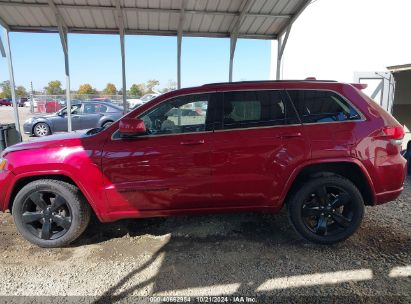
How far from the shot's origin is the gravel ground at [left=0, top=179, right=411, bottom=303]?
2.90 metres

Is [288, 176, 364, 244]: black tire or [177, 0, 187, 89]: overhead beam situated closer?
[288, 176, 364, 244]: black tire

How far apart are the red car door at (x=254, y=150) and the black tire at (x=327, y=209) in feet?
0.96

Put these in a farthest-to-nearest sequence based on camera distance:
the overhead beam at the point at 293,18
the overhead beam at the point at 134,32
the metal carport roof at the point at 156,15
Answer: the overhead beam at the point at 134,32, the overhead beam at the point at 293,18, the metal carport roof at the point at 156,15

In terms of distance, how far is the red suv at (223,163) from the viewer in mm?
3486

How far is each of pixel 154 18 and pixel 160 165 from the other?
5.54 m

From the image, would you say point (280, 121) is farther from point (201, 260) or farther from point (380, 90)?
point (380, 90)

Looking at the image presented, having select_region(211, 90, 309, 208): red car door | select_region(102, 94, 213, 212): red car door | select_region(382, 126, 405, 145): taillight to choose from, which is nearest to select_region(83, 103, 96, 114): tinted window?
select_region(102, 94, 213, 212): red car door

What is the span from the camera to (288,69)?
1540 centimetres

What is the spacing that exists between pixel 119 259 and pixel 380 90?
10.5m

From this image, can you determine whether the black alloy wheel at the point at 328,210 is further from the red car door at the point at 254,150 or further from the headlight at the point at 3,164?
the headlight at the point at 3,164

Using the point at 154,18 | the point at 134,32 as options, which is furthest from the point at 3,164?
the point at 134,32

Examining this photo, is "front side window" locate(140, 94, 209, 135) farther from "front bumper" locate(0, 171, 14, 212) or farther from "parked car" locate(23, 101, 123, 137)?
"parked car" locate(23, 101, 123, 137)

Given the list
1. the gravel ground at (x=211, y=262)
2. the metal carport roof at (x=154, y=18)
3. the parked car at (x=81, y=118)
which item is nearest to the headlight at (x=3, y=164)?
the gravel ground at (x=211, y=262)

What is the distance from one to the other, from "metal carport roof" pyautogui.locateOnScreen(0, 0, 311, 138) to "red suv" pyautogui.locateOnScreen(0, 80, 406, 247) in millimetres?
4518
